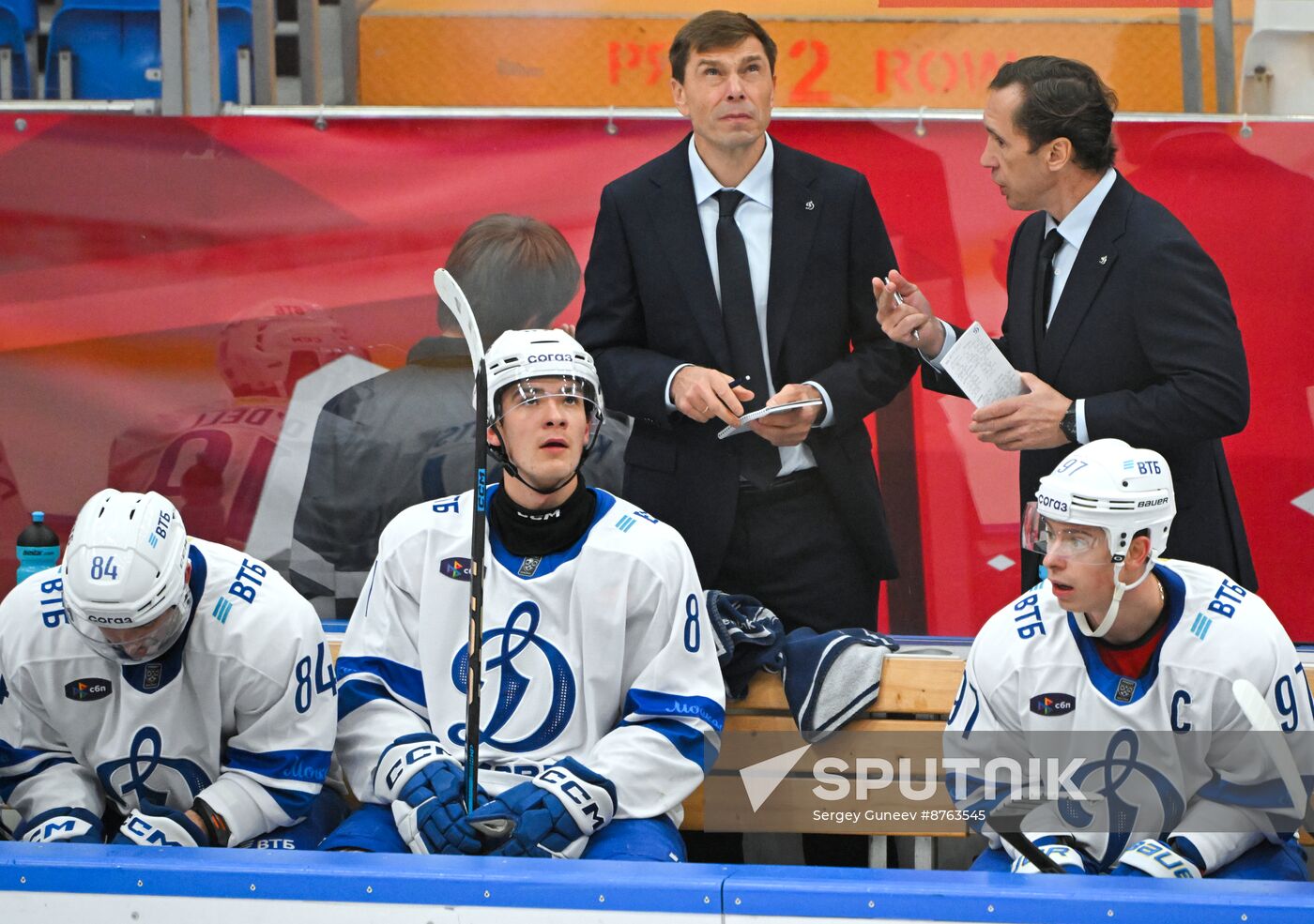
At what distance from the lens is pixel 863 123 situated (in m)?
4.07

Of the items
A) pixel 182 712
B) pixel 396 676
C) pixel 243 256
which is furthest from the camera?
pixel 243 256

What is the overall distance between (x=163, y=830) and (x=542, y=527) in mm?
877

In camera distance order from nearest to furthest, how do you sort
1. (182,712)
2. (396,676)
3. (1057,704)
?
1. (1057,704)
2. (182,712)
3. (396,676)

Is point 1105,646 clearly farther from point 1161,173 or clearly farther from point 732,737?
point 1161,173

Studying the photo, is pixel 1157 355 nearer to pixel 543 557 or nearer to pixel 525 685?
pixel 543 557

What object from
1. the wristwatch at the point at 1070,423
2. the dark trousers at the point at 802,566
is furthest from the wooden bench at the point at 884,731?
the wristwatch at the point at 1070,423

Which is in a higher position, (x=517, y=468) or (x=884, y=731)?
(x=517, y=468)

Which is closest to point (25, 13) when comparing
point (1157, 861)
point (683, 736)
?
point (683, 736)

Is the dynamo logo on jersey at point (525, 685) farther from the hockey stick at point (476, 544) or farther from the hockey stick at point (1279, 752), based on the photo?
the hockey stick at point (1279, 752)

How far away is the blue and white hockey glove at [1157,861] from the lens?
8.34 feet

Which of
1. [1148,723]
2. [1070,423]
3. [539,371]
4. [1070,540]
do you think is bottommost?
[1148,723]

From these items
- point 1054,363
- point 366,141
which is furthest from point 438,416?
point 1054,363

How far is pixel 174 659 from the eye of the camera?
2830mm

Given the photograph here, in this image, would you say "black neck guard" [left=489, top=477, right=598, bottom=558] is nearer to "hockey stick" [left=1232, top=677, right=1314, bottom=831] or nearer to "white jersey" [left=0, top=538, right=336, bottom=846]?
"white jersey" [left=0, top=538, right=336, bottom=846]
